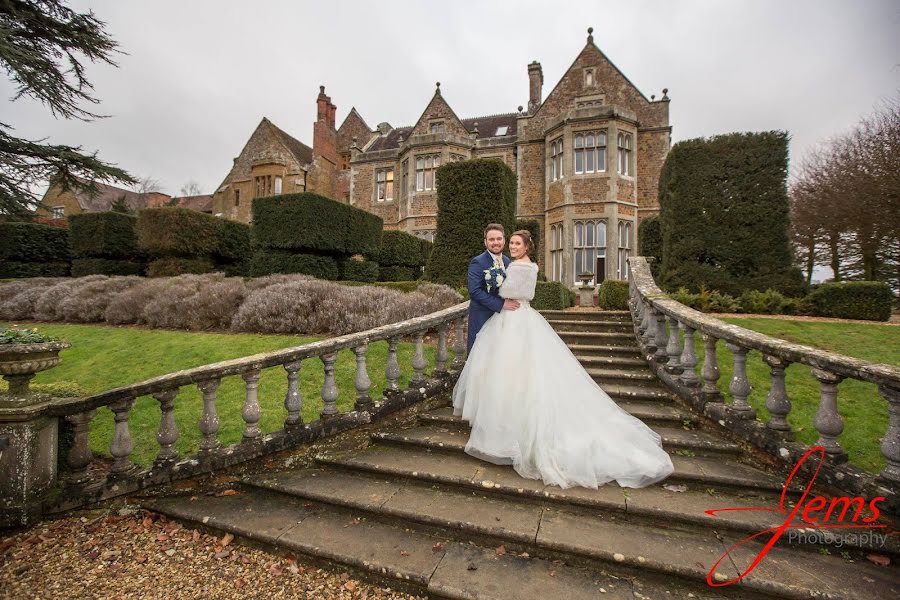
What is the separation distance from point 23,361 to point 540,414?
423 centimetres

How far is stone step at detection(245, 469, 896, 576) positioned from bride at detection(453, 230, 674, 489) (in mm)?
219

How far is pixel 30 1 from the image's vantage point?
9.73m

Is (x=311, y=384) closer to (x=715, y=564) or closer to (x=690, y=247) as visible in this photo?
(x=715, y=564)

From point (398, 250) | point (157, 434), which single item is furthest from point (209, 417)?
point (398, 250)

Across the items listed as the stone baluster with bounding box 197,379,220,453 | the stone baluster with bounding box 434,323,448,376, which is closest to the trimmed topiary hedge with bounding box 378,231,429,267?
the stone baluster with bounding box 434,323,448,376

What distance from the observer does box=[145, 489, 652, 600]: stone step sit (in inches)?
90.0

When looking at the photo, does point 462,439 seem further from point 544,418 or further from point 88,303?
point 88,303

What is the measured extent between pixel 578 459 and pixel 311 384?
12.3ft

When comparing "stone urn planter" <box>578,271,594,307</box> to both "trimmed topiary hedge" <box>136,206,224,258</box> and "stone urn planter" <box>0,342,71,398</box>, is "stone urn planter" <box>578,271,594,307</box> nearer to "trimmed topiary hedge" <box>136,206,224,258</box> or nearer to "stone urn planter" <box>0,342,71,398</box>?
"stone urn planter" <box>0,342,71,398</box>

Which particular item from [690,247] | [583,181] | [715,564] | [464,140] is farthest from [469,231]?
[464,140]

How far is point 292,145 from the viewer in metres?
30.3

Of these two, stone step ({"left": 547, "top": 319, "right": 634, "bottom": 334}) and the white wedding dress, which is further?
stone step ({"left": 547, "top": 319, "right": 634, "bottom": 334})

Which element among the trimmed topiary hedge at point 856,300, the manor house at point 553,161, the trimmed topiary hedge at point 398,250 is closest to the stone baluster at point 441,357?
the trimmed topiary hedge at point 856,300

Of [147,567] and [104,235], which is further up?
[104,235]
